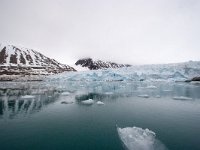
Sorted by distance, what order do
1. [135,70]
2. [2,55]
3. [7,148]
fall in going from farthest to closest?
[2,55] < [135,70] < [7,148]

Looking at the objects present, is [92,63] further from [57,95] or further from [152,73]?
[57,95]

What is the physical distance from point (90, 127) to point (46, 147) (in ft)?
9.42

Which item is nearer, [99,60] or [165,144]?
[165,144]

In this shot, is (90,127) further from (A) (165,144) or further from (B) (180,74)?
(B) (180,74)

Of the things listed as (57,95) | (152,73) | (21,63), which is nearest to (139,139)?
(57,95)

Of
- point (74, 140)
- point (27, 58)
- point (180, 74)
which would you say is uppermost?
point (27, 58)

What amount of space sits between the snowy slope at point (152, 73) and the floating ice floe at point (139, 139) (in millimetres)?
34968

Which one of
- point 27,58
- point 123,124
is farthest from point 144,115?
point 27,58

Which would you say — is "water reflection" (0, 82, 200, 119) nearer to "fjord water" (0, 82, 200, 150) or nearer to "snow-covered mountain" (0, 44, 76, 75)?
"fjord water" (0, 82, 200, 150)

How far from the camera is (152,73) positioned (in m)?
41.7

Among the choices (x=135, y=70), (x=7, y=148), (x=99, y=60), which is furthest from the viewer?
(x=99, y=60)

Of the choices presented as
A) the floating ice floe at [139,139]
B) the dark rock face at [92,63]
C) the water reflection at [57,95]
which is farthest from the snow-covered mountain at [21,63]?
the floating ice floe at [139,139]

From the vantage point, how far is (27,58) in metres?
109

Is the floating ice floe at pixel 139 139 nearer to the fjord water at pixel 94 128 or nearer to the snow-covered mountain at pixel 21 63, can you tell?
the fjord water at pixel 94 128
